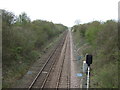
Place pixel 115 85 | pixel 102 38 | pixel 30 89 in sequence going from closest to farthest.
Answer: pixel 115 85 < pixel 30 89 < pixel 102 38

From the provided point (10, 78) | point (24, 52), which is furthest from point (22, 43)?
point (10, 78)

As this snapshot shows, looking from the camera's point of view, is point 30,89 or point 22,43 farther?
point 22,43

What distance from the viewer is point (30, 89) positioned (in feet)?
46.1

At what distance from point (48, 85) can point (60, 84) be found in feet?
2.90

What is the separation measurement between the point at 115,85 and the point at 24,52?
15.7m

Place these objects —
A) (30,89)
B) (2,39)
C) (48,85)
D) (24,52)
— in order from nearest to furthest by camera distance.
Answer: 1. (30,89)
2. (48,85)
3. (2,39)
4. (24,52)

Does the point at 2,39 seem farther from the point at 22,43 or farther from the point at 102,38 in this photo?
the point at 102,38

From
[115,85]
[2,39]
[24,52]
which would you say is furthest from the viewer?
[24,52]

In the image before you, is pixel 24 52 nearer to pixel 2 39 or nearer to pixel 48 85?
pixel 2 39

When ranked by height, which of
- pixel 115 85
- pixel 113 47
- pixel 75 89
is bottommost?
pixel 75 89

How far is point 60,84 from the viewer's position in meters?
15.3

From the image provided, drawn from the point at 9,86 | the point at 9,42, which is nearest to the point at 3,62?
the point at 9,42

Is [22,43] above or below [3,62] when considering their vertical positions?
above

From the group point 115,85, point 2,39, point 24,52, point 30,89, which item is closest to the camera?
point 115,85
